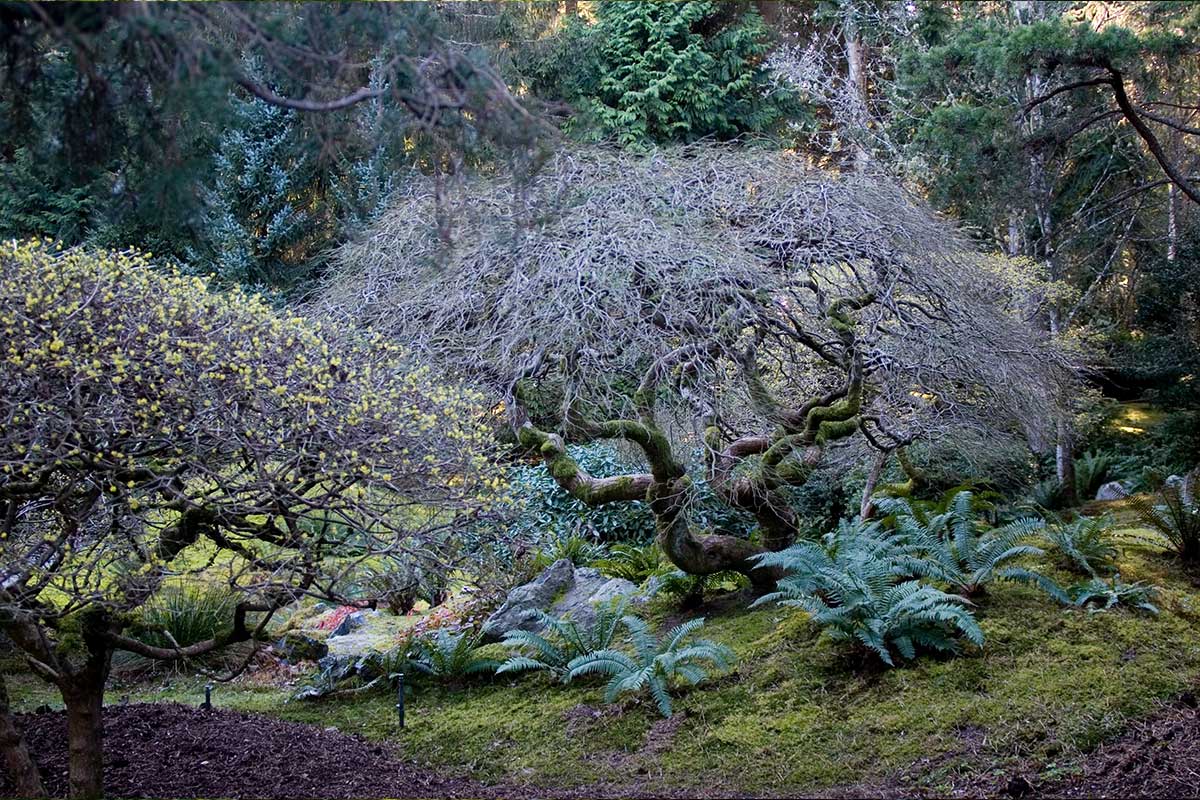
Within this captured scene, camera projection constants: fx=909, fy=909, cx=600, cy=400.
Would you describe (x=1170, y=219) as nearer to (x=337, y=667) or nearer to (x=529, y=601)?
(x=529, y=601)

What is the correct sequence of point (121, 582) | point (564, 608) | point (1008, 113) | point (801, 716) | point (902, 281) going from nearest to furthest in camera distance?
point (121, 582) < point (801, 716) < point (902, 281) < point (564, 608) < point (1008, 113)

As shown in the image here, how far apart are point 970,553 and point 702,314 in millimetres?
2444

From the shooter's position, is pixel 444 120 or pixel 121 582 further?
pixel 121 582

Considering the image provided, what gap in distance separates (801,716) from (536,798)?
1.51 metres

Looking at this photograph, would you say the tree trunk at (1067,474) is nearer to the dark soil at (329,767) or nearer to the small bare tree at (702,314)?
the small bare tree at (702,314)

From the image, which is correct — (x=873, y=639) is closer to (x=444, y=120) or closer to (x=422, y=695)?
(x=422, y=695)

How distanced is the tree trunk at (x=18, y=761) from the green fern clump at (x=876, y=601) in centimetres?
385

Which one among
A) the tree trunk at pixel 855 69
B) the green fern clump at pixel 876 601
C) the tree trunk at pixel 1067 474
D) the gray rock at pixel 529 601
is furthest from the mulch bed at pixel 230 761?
the tree trunk at pixel 855 69

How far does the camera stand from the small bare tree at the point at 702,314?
17.1ft

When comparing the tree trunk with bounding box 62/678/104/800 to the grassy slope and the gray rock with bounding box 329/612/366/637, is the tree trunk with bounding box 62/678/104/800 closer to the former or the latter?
the grassy slope

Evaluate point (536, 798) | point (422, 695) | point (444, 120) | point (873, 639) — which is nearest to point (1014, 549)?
point (873, 639)

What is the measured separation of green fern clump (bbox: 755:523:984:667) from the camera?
16.8ft

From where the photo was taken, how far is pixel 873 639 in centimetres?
510

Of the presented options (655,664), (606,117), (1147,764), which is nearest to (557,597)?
(655,664)
